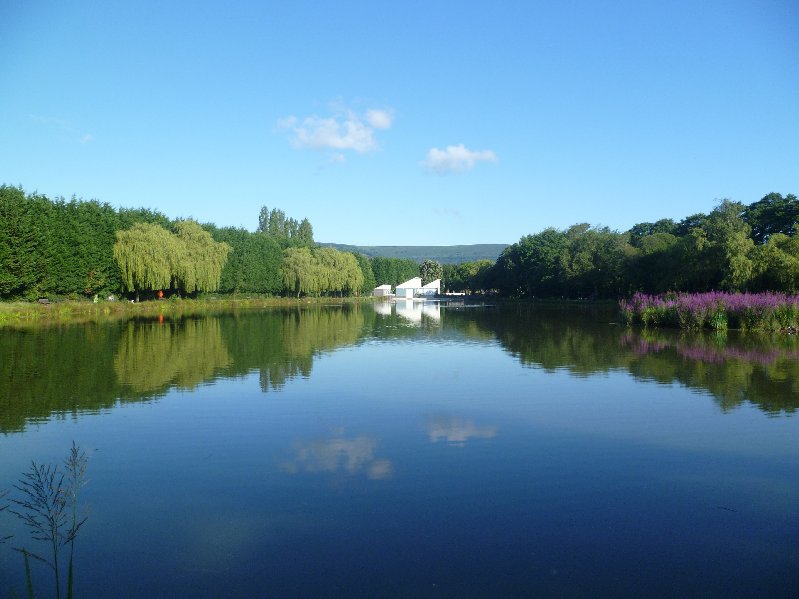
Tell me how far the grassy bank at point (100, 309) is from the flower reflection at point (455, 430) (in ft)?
89.4

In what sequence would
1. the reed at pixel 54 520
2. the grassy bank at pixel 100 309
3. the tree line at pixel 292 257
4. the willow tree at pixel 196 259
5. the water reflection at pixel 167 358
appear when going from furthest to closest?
the willow tree at pixel 196 259 < the tree line at pixel 292 257 < the grassy bank at pixel 100 309 < the water reflection at pixel 167 358 < the reed at pixel 54 520

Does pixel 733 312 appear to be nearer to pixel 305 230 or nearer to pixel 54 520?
pixel 54 520

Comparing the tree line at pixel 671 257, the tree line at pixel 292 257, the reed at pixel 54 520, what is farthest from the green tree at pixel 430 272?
the reed at pixel 54 520

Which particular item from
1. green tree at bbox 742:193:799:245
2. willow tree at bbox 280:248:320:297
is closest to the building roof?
willow tree at bbox 280:248:320:297

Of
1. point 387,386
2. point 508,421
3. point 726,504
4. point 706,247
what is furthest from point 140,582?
point 706,247

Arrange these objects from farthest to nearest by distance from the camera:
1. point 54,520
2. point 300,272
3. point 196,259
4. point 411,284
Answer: point 411,284 < point 300,272 < point 196,259 < point 54,520

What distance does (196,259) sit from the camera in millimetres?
Answer: 51156

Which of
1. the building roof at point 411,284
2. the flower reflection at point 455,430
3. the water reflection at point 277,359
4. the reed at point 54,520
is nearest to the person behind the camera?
the reed at point 54,520

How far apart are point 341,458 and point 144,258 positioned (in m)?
41.6

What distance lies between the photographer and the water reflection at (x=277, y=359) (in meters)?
11.7

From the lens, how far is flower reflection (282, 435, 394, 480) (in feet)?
23.7

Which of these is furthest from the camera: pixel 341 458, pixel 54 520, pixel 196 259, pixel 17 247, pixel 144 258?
pixel 196 259

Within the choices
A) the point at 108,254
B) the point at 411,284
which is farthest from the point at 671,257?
the point at 411,284

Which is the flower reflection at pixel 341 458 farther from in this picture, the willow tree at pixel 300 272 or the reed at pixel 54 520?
the willow tree at pixel 300 272
